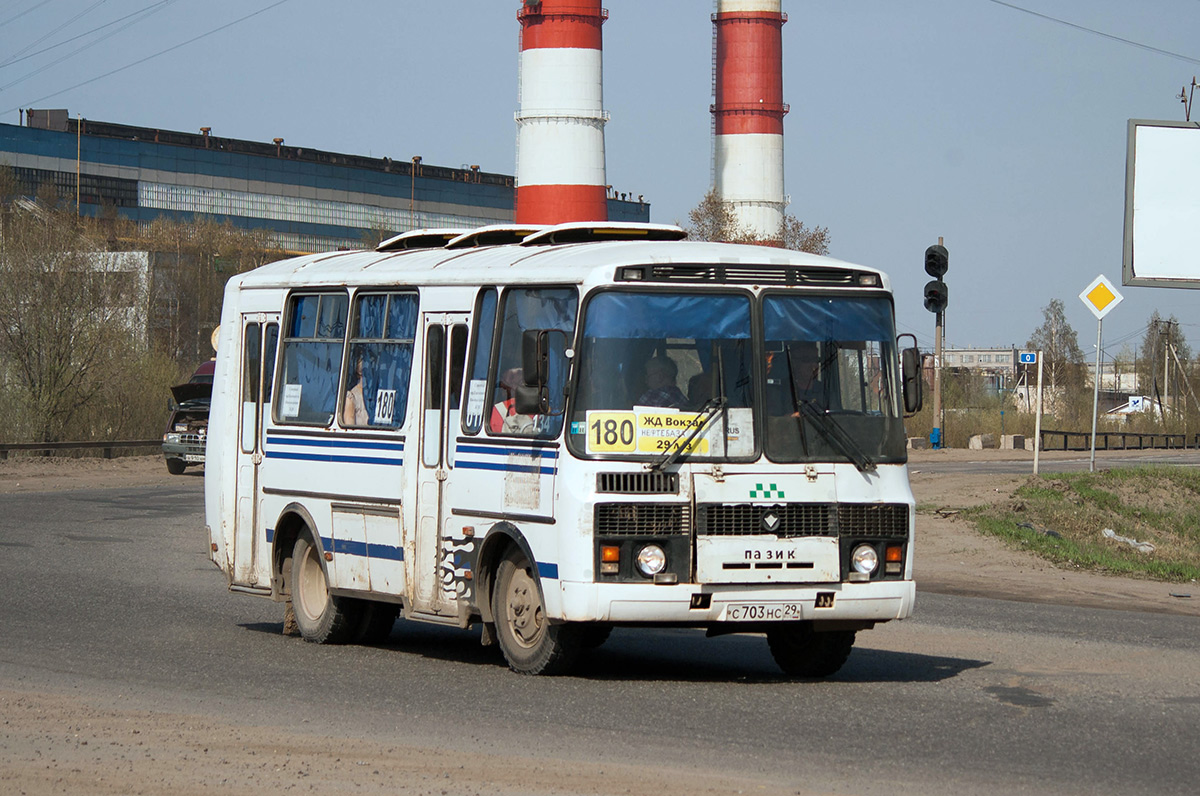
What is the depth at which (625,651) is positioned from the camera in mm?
12680

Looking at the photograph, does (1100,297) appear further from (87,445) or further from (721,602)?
(87,445)

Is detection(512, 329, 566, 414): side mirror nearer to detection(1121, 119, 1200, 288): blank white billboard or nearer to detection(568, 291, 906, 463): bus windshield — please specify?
detection(568, 291, 906, 463): bus windshield

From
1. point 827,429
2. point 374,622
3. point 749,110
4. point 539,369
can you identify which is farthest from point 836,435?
point 749,110

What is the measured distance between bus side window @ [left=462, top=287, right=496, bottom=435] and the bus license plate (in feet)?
7.15

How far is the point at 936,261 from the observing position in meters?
28.1

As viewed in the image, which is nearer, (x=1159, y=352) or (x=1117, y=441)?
(x=1117, y=441)

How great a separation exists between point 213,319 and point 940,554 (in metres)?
60.7

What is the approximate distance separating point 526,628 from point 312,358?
3.49 metres

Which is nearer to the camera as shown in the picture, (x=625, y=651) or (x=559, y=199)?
(x=625, y=651)

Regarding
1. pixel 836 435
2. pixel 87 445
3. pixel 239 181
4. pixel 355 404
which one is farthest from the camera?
pixel 239 181

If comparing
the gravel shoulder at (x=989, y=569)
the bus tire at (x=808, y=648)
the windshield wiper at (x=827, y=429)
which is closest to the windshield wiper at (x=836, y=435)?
the windshield wiper at (x=827, y=429)

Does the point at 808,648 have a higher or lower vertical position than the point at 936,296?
lower

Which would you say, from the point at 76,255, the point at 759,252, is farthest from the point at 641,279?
the point at 76,255

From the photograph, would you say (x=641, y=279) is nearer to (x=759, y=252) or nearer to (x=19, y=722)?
(x=759, y=252)
